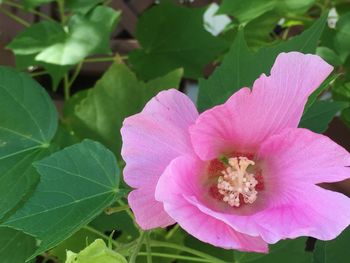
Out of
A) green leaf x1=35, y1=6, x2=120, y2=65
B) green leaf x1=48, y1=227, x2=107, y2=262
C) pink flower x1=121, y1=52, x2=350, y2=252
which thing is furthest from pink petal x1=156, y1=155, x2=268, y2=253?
green leaf x1=35, y1=6, x2=120, y2=65

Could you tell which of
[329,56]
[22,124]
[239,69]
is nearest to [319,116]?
[239,69]

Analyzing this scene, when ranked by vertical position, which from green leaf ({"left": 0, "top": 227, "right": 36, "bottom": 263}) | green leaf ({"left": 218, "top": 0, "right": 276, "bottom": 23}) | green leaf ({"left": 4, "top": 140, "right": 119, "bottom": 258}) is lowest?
green leaf ({"left": 0, "top": 227, "right": 36, "bottom": 263})

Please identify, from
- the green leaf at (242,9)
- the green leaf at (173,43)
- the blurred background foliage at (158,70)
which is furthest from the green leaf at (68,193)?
the green leaf at (173,43)

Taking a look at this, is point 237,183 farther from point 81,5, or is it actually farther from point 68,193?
point 81,5

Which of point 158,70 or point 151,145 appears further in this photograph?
point 158,70

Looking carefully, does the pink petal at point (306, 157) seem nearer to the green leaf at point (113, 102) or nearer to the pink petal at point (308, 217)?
the pink petal at point (308, 217)

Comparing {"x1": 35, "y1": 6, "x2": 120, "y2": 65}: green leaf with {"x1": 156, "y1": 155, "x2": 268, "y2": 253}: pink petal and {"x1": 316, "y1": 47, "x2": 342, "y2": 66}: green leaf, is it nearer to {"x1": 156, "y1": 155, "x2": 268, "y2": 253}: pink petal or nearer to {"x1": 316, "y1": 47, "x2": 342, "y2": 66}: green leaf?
{"x1": 316, "y1": 47, "x2": 342, "y2": 66}: green leaf
